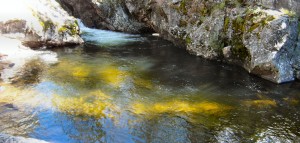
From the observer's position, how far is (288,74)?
45.6ft

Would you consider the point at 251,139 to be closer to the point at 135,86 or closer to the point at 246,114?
the point at 246,114

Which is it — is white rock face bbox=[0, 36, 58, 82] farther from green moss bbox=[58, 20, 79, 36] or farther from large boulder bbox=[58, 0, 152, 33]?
large boulder bbox=[58, 0, 152, 33]

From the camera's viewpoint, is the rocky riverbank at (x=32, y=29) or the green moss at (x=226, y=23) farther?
the rocky riverbank at (x=32, y=29)

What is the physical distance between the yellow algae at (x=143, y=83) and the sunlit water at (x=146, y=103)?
45mm

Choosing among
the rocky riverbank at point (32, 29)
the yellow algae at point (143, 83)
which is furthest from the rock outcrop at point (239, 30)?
the rocky riverbank at point (32, 29)

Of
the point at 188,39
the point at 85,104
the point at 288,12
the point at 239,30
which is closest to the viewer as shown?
the point at 85,104

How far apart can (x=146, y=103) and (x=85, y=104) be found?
2238 mm

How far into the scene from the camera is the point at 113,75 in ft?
46.2

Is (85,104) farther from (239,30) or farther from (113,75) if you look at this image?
(239,30)

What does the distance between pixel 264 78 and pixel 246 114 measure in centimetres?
477

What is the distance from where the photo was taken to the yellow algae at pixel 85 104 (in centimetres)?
992

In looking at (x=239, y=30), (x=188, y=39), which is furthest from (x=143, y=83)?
(x=188, y=39)

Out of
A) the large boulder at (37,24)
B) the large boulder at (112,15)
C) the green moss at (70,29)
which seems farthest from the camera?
the large boulder at (112,15)

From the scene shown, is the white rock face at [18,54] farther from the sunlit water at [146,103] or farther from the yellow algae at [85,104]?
the yellow algae at [85,104]
